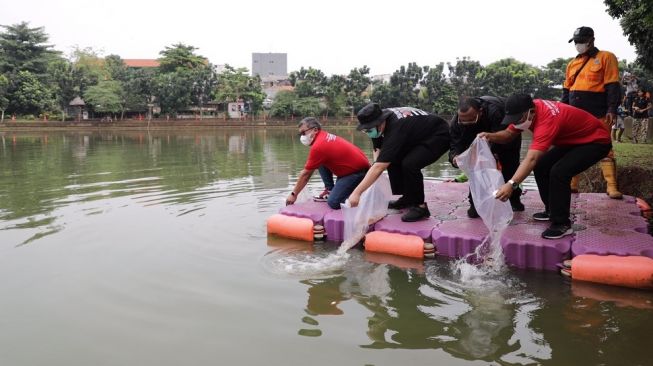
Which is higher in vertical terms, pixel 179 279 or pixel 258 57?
pixel 258 57

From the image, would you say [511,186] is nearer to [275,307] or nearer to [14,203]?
[275,307]

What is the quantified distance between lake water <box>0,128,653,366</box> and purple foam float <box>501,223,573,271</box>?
0.39 ft

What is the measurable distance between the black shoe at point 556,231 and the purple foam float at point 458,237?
53cm

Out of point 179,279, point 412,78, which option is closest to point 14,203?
point 179,279

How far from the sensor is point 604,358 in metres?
2.94

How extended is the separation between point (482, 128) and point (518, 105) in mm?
897

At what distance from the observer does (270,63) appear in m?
89.0

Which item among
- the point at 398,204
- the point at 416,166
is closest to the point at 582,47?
the point at 416,166

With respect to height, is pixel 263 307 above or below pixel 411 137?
below

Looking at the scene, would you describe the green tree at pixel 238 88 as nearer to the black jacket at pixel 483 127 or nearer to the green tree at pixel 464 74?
the green tree at pixel 464 74

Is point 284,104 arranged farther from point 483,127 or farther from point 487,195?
point 487,195

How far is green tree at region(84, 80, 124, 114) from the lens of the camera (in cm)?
4537

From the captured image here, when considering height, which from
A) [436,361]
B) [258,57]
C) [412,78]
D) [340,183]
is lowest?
[436,361]

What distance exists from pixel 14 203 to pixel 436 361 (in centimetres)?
754
